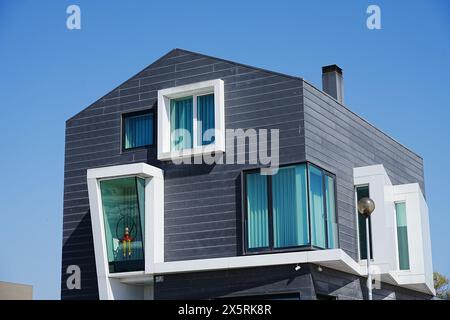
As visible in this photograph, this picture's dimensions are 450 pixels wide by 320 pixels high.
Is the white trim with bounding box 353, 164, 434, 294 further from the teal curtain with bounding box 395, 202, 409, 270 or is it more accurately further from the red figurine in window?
the red figurine in window

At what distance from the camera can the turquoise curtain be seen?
17.9m

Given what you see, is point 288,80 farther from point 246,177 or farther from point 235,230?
point 235,230

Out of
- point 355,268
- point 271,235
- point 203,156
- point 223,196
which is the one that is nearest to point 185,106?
point 203,156

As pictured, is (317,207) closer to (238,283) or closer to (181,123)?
(238,283)

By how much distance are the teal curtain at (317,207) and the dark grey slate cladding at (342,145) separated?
381 mm

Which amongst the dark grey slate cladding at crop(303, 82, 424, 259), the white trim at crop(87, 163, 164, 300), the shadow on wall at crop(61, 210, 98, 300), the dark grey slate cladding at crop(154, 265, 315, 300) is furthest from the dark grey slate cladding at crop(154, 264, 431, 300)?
the shadow on wall at crop(61, 210, 98, 300)

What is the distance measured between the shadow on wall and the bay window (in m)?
4.49

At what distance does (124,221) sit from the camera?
18.6 m

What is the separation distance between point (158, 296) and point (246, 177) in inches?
138

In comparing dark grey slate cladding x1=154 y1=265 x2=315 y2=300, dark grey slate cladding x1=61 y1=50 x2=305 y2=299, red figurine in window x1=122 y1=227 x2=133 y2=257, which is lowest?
dark grey slate cladding x1=154 y1=265 x2=315 y2=300

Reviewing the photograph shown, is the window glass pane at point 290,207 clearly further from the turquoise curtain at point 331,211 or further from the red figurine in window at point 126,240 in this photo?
the red figurine in window at point 126,240

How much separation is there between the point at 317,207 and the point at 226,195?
85.4 inches

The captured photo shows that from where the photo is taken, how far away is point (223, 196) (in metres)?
18.0

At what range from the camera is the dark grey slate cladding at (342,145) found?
58.5 feet
